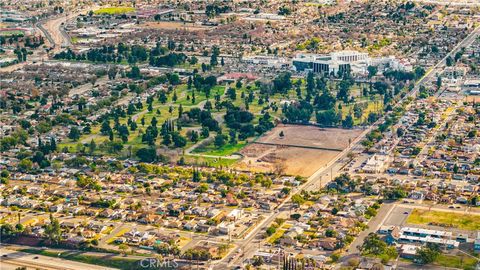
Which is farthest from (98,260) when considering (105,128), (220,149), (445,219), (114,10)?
(114,10)

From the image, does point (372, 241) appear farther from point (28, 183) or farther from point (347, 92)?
point (347, 92)

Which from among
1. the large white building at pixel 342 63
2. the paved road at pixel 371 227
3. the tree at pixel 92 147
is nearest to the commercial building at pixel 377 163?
the paved road at pixel 371 227

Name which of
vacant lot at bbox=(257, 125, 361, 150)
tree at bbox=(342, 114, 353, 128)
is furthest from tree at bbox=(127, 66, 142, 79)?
tree at bbox=(342, 114, 353, 128)

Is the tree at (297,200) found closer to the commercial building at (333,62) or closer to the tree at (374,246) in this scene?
the tree at (374,246)

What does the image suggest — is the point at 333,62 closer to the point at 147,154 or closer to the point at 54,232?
the point at 147,154

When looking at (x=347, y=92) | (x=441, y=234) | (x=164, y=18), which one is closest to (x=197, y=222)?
(x=441, y=234)

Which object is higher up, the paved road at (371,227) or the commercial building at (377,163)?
the commercial building at (377,163)
